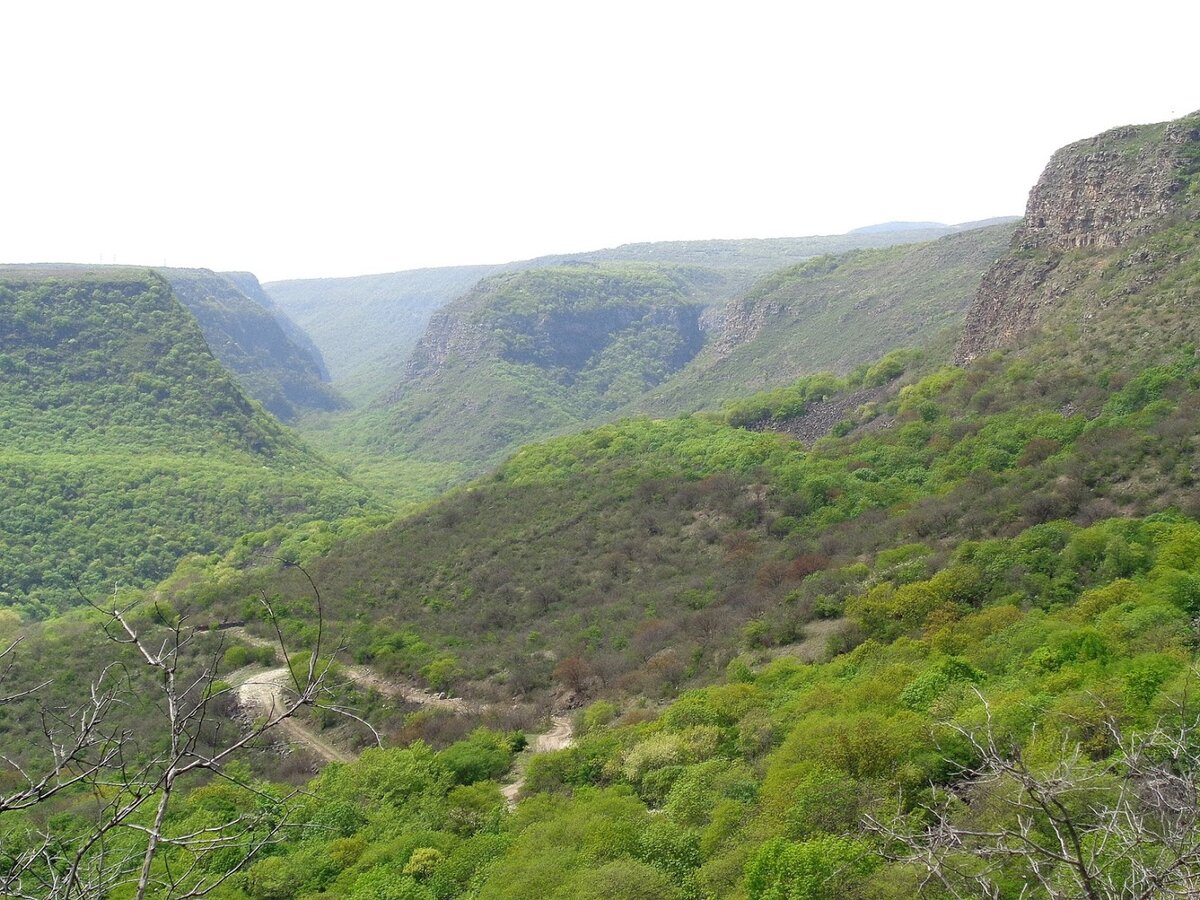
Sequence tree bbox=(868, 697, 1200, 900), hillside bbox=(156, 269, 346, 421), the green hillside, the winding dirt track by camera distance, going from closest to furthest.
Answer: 1. tree bbox=(868, 697, 1200, 900)
2. the green hillside
3. the winding dirt track
4. hillside bbox=(156, 269, 346, 421)

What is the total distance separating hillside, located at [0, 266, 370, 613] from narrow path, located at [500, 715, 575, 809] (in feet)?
154

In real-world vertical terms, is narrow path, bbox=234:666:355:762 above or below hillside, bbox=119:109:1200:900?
below

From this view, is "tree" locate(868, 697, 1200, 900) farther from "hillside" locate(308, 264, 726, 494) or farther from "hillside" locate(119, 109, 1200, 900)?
"hillside" locate(308, 264, 726, 494)

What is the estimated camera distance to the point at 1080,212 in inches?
1708

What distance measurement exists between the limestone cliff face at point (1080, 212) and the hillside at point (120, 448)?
54875mm

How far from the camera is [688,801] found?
14812 mm

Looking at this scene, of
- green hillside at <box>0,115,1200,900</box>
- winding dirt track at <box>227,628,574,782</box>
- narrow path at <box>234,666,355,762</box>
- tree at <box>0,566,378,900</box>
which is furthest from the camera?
narrow path at <box>234,666,355,762</box>

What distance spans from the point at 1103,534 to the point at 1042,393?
16114 millimetres

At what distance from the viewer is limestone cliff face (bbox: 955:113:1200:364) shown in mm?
39625

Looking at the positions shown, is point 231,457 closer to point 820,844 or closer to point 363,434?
point 363,434

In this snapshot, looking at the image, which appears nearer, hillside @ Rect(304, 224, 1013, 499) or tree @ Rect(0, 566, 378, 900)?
tree @ Rect(0, 566, 378, 900)

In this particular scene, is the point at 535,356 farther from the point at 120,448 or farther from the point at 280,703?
the point at 280,703

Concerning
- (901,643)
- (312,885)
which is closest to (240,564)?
(312,885)

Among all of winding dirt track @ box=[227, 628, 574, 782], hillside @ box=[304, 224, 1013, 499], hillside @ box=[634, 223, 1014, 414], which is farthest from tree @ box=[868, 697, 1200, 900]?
hillside @ box=[634, 223, 1014, 414]
